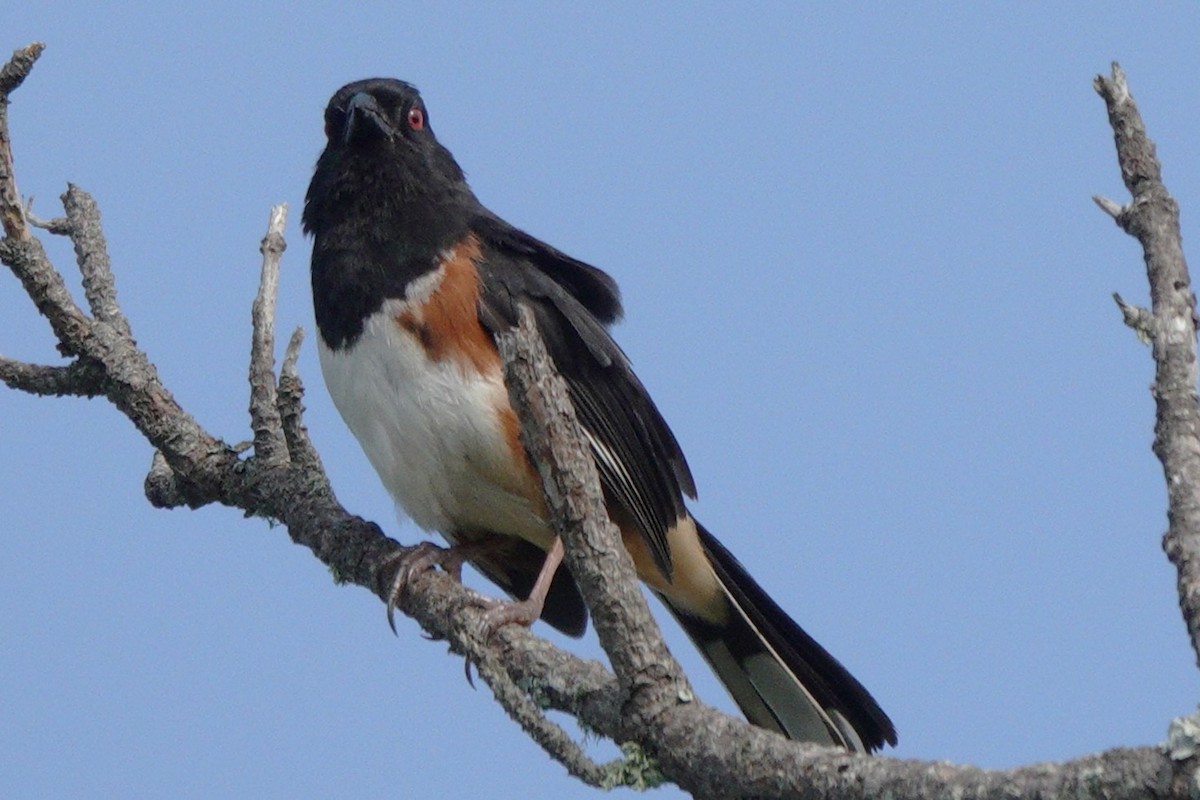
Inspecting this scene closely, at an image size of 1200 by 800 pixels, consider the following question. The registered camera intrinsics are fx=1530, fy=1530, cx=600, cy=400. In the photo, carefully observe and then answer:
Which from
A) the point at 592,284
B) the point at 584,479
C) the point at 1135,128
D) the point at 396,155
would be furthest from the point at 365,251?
the point at 1135,128

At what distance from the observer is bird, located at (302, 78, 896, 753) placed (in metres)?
4.18

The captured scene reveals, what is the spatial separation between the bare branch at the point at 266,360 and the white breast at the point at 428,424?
190 mm

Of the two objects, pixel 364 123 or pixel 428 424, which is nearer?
pixel 428 424

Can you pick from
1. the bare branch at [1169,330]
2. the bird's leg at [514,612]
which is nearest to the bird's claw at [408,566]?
the bird's leg at [514,612]

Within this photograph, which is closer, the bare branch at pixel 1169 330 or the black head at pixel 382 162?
the bare branch at pixel 1169 330

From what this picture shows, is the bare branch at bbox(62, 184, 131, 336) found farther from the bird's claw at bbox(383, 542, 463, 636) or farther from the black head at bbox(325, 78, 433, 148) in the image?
the bird's claw at bbox(383, 542, 463, 636)

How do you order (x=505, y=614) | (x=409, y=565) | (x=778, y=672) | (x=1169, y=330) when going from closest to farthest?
1. (x=1169, y=330)
2. (x=505, y=614)
3. (x=409, y=565)
4. (x=778, y=672)

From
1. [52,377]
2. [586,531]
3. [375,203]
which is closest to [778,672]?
[586,531]

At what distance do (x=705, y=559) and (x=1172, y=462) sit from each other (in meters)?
2.27

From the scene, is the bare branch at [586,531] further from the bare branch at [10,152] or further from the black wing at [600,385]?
the bare branch at [10,152]

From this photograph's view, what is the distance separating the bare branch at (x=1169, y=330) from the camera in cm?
240

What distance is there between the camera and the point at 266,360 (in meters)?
4.51

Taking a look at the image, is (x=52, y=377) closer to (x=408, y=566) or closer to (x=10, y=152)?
Answer: (x=10, y=152)

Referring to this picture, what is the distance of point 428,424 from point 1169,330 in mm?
2109
